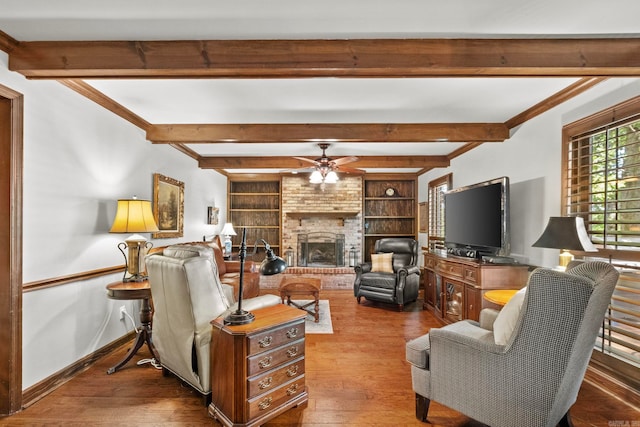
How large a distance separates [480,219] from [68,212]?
414 centimetres

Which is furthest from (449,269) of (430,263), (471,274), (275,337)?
(275,337)

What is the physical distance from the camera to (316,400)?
222cm

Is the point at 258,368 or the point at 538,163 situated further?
the point at 538,163

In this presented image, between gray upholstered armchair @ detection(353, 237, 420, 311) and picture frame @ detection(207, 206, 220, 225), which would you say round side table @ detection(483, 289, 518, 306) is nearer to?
gray upholstered armchair @ detection(353, 237, 420, 311)

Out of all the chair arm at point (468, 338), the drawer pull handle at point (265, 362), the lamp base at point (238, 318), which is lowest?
the drawer pull handle at point (265, 362)

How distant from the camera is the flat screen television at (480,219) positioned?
10.7 ft

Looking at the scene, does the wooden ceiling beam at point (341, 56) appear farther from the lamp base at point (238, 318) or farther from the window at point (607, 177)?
the lamp base at point (238, 318)

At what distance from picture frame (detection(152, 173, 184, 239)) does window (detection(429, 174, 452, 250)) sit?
4.29 metres

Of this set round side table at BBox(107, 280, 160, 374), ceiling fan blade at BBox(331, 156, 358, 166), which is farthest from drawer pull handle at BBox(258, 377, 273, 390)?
ceiling fan blade at BBox(331, 156, 358, 166)

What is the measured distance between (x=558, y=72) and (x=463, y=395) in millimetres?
2128

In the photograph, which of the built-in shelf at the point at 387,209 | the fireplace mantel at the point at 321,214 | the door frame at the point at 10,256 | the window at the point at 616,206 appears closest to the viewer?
the door frame at the point at 10,256

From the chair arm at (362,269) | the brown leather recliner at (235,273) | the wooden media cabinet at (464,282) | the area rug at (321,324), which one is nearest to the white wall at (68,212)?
the brown leather recliner at (235,273)

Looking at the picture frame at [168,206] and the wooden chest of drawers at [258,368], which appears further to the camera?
the picture frame at [168,206]

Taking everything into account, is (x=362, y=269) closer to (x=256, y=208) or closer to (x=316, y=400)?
(x=316, y=400)
